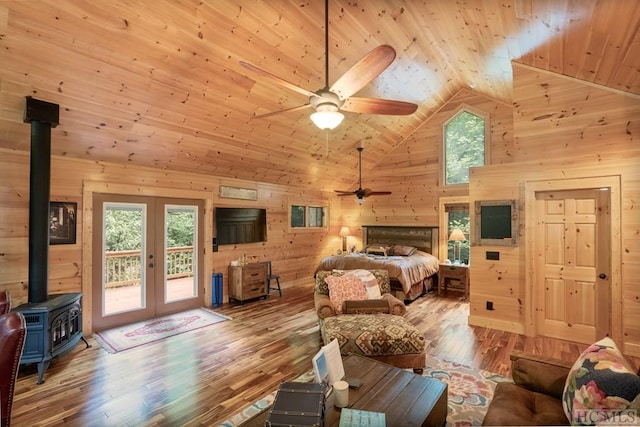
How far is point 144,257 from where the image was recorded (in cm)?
481

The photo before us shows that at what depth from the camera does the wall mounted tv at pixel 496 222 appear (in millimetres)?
4340

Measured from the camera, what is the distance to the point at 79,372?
3.14 metres

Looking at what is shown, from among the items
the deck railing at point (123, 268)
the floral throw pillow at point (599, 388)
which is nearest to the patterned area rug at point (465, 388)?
the floral throw pillow at point (599, 388)

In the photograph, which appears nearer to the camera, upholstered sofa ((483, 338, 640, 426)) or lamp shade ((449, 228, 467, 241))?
upholstered sofa ((483, 338, 640, 426))

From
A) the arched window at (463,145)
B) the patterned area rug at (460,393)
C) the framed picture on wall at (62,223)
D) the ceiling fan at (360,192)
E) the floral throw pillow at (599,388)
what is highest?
the arched window at (463,145)

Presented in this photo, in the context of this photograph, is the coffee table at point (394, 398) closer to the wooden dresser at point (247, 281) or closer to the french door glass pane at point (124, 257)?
the wooden dresser at point (247, 281)

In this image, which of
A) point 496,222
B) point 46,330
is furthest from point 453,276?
point 46,330

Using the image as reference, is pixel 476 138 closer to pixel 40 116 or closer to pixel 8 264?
pixel 40 116

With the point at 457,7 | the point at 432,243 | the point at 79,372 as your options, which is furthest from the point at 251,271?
the point at 457,7

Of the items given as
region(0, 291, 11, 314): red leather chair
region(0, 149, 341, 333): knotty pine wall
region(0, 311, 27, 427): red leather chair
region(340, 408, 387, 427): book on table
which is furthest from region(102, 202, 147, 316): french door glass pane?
region(340, 408, 387, 427): book on table

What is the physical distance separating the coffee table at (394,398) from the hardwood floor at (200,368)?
45.0 inches

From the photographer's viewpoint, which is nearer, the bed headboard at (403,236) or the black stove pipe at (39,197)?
the black stove pipe at (39,197)

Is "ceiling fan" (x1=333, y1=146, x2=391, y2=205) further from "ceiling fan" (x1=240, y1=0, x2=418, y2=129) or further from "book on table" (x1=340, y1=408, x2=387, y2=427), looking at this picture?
"book on table" (x1=340, y1=408, x2=387, y2=427)

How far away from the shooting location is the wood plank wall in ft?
11.8
